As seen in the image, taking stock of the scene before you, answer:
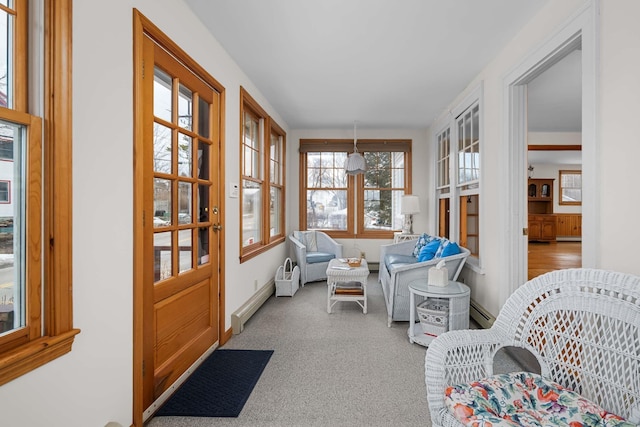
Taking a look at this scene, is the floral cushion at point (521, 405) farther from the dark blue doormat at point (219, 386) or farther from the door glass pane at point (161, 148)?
the door glass pane at point (161, 148)

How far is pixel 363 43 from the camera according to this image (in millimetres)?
2744

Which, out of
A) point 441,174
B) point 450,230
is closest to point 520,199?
point 450,230

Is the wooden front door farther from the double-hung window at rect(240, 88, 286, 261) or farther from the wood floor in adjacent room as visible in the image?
the wood floor in adjacent room

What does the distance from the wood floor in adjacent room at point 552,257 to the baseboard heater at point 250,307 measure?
3934mm

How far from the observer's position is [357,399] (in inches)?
81.2

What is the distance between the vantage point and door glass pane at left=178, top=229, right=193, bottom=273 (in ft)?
7.38

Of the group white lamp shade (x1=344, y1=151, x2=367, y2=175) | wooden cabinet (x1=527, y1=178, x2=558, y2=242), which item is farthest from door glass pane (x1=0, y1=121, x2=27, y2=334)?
wooden cabinet (x1=527, y1=178, x2=558, y2=242)

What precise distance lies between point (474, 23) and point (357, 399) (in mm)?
2754

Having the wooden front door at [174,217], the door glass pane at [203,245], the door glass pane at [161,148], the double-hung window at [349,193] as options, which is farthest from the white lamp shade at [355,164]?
the door glass pane at [161,148]

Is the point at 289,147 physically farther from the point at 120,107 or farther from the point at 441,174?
the point at 120,107

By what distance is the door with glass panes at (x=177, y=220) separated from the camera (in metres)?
1.90

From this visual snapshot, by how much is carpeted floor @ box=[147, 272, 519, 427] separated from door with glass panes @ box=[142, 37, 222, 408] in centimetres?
43

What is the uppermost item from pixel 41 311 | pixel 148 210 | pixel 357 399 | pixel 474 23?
pixel 474 23

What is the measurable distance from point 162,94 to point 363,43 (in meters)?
1.65
